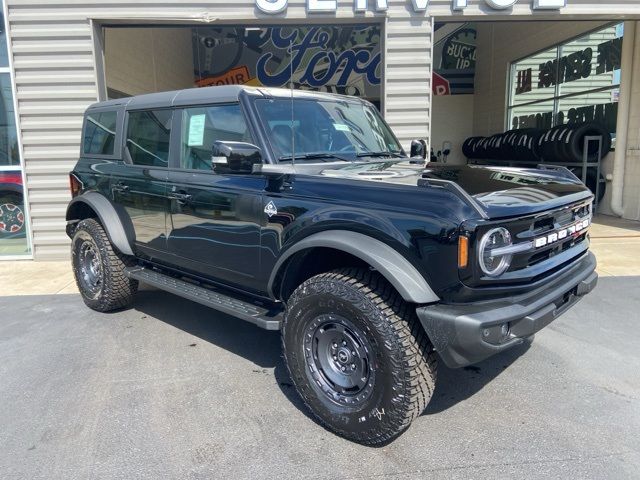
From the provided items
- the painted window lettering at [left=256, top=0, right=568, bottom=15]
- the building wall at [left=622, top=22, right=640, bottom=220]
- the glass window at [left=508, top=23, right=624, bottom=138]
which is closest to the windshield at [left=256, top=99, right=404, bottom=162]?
the painted window lettering at [left=256, top=0, right=568, bottom=15]

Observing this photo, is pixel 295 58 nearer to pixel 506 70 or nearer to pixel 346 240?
pixel 506 70

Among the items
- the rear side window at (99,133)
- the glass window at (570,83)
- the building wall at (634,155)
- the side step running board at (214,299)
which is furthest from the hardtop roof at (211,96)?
Result: the glass window at (570,83)

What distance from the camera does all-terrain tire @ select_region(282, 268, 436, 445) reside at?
2.54 m

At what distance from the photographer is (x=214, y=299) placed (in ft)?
11.9

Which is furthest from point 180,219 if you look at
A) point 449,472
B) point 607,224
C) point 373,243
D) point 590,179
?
point 590,179

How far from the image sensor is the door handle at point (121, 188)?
4476 millimetres

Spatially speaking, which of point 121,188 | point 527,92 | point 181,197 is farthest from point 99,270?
point 527,92

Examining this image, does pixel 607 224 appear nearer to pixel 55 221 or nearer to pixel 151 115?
pixel 151 115

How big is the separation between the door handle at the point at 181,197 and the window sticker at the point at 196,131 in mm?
382

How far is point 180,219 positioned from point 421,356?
2.20 m

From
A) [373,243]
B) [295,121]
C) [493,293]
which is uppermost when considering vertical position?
[295,121]

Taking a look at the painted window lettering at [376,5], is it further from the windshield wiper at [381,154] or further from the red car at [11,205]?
the red car at [11,205]

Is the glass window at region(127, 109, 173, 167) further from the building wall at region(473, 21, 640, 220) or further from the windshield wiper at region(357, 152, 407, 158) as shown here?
the building wall at region(473, 21, 640, 220)

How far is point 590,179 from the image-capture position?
10.9 m
